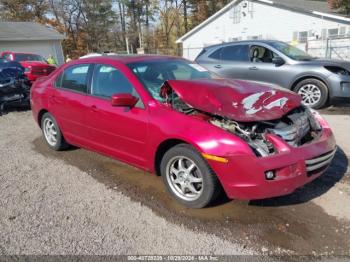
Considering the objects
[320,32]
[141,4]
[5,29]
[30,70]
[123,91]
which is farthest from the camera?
[141,4]

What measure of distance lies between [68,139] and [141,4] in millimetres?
46824

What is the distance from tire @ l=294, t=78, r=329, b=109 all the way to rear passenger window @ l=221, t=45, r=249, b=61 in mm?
1605

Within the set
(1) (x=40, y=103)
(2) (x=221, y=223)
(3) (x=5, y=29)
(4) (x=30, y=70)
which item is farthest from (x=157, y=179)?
(3) (x=5, y=29)

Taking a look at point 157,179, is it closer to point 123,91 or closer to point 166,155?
point 166,155

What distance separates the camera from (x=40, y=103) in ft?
18.6

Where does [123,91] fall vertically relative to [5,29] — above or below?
below

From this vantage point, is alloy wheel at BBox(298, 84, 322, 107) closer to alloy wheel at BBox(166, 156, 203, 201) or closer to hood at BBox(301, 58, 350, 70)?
hood at BBox(301, 58, 350, 70)

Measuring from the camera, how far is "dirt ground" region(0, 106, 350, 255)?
306 centimetres

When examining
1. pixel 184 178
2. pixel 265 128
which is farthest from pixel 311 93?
pixel 184 178

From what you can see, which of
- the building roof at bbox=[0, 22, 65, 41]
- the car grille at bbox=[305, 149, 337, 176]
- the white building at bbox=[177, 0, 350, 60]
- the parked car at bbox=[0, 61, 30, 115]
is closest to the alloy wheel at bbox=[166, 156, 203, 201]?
the car grille at bbox=[305, 149, 337, 176]

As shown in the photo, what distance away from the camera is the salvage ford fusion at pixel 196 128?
321cm

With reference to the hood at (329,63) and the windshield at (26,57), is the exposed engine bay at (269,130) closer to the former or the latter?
the hood at (329,63)

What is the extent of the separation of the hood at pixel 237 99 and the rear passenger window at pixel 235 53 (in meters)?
4.90

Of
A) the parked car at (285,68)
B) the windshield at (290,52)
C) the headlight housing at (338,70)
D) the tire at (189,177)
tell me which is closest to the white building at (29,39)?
the parked car at (285,68)
